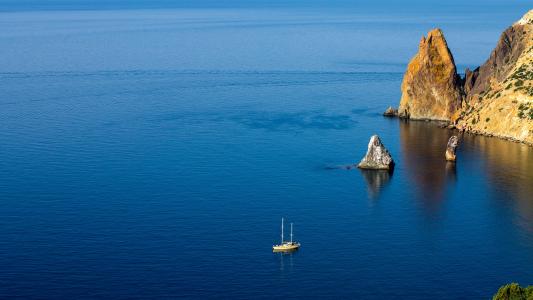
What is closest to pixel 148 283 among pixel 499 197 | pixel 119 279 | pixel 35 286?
pixel 119 279

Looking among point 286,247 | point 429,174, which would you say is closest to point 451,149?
point 429,174

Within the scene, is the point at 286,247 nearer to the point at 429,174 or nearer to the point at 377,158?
the point at 377,158

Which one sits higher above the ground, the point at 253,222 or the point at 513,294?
the point at 253,222

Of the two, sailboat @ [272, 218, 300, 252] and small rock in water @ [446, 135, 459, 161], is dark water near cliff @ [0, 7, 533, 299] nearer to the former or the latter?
sailboat @ [272, 218, 300, 252]

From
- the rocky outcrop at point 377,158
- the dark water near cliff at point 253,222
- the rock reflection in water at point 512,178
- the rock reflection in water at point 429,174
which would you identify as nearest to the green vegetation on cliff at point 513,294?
the dark water near cliff at point 253,222

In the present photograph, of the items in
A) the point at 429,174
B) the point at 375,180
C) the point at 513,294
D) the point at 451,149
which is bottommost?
the point at 513,294

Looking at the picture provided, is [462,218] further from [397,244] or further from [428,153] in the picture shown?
[428,153]

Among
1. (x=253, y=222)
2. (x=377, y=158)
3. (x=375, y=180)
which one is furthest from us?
(x=377, y=158)

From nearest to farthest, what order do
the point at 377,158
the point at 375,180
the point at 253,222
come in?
the point at 253,222 < the point at 375,180 < the point at 377,158

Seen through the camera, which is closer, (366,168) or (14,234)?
(14,234)
